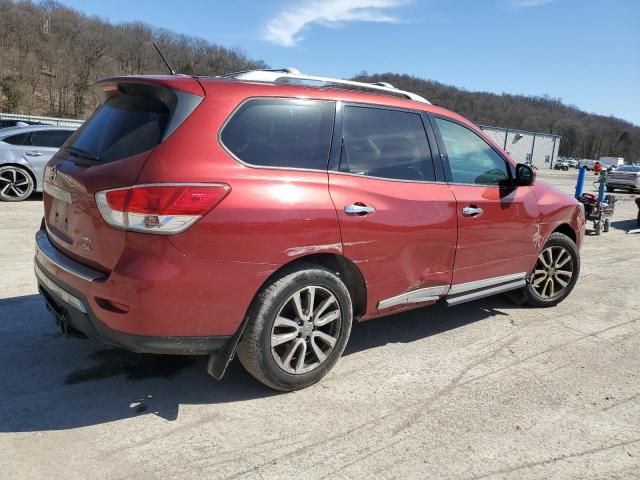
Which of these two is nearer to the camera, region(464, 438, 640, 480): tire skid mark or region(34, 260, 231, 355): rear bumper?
region(464, 438, 640, 480): tire skid mark

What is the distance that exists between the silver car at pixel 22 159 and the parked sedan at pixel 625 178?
26.5m

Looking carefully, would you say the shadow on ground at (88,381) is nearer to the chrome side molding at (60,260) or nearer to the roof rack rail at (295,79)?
the chrome side molding at (60,260)

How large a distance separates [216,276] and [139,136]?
2.95 ft

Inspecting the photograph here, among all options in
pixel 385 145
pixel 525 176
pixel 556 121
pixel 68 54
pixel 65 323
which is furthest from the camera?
pixel 556 121

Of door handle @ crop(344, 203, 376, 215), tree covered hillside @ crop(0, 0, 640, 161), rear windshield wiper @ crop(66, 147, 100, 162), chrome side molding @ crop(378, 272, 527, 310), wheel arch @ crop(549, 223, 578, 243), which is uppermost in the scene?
tree covered hillside @ crop(0, 0, 640, 161)

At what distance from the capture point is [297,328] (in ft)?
10.7

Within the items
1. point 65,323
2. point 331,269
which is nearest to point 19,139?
point 65,323

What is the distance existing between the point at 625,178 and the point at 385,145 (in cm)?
2804

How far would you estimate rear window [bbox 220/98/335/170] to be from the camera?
301 centimetres

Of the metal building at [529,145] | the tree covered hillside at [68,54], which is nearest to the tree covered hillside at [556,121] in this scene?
the metal building at [529,145]

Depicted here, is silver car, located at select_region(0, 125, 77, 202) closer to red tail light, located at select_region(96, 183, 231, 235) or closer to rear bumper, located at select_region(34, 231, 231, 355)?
rear bumper, located at select_region(34, 231, 231, 355)

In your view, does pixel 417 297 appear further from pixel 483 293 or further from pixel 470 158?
pixel 470 158

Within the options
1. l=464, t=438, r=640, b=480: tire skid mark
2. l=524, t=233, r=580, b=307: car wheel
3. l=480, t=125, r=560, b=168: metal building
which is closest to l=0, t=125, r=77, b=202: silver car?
l=524, t=233, r=580, b=307: car wheel

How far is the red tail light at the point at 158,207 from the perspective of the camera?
2.68 metres
